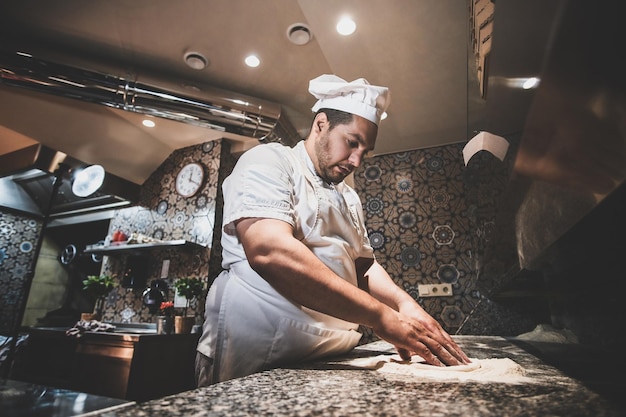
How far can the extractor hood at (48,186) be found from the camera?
3477 mm

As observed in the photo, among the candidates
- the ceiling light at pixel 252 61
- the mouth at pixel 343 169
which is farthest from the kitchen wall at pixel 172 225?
the mouth at pixel 343 169

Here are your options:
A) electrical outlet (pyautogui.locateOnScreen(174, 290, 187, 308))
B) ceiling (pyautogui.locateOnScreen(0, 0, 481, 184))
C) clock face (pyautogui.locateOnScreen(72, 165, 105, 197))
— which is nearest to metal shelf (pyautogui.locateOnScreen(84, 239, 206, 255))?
electrical outlet (pyautogui.locateOnScreen(174, 290, 187, 308))

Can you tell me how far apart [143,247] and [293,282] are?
3.08 m

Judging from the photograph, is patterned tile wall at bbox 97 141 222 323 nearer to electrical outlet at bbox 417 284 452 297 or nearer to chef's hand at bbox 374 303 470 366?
electrical outlet at bbox 417 284 452 297

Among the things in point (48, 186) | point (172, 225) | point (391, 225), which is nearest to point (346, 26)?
point (391, 225)

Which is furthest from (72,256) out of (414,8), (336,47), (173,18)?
(414,8)

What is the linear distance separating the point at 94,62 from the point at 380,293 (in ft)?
8.68

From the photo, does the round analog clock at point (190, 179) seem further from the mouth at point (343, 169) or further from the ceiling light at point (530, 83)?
the ceiling light at point (530, 83)

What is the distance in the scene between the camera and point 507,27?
1.18 feet

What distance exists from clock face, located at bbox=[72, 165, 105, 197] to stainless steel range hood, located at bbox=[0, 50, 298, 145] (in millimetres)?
1392

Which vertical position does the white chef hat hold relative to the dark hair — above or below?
above

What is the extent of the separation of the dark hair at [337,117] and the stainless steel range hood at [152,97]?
5.10 ft

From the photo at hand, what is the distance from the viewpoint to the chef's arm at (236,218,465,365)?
31.0 inches

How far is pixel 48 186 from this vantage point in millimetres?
4379
